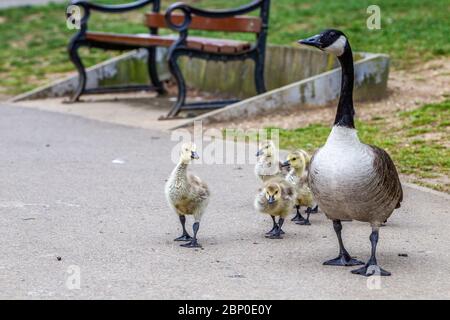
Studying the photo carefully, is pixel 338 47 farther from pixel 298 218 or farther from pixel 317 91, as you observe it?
pixel 317 91

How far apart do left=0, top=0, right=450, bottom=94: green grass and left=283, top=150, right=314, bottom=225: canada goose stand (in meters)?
6.36

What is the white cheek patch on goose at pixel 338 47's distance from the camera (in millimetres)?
5688

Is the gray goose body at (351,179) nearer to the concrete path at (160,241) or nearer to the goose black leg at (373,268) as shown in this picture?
the goose black leg at (373,268)

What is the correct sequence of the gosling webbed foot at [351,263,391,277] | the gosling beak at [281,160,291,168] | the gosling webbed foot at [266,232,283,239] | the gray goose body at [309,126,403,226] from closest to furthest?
the gray goose body at [309,126,403,226] < the gosling webbed foot at [351,263,391,277] < the gosling webbed foot at [266,232,283,239] < the gosling beak at [281,160,291,168]

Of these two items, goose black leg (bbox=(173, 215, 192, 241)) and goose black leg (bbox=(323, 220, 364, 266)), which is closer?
goose black leg (bbox=(323, 220, 364, 266))

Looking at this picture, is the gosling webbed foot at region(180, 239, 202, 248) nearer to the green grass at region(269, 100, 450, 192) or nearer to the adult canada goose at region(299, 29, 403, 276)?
the adult canada goose at region(299, 29, 403, 276)

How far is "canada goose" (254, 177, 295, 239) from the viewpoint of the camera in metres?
6.60

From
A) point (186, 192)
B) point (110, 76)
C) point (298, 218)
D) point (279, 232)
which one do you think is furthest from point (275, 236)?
point (110, 76)

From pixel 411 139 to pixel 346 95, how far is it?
13.8 ft

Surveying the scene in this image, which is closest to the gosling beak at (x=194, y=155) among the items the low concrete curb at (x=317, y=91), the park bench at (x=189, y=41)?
the low concrete curb at (x=317, y=91)

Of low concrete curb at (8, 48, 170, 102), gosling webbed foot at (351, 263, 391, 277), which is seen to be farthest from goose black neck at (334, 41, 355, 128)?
low concrete curb at (8, 48, 170, 102)

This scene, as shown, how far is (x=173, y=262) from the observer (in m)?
5.96
